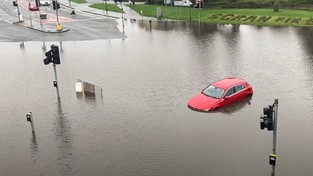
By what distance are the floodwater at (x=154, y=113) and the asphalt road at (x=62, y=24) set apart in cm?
660

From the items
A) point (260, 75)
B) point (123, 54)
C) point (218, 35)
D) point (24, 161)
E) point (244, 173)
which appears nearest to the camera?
point (244, 173)

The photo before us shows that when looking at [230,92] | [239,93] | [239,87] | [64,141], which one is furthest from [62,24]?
[64,141]

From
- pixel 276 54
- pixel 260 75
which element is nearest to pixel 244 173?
pixel 260 75

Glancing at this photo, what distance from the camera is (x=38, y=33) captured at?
5556 centimetres

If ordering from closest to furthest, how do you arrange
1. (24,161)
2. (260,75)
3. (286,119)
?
(24,161), (286,119), (260,75)

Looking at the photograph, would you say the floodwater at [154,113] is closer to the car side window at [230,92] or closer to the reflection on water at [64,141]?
the reflection on water at [64,141]

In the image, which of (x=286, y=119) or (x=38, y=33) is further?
(x=38, y=33)

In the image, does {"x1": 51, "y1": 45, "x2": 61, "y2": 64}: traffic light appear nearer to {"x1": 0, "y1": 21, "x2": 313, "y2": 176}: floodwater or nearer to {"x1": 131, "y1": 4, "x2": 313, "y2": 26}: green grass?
{"x1": 0, "y1": 21, "x2": 313, "y2": 176}: floodwater

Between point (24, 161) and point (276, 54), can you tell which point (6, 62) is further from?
point (276, 54)

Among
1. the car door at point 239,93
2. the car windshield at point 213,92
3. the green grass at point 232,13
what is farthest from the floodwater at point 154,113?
the green grass at point 232,13

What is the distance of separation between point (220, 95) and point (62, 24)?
41.1 metres

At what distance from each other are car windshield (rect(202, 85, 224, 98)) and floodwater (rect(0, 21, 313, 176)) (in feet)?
4.52

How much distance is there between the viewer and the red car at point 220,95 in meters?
26.9

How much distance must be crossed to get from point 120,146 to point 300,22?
44.3 metres
